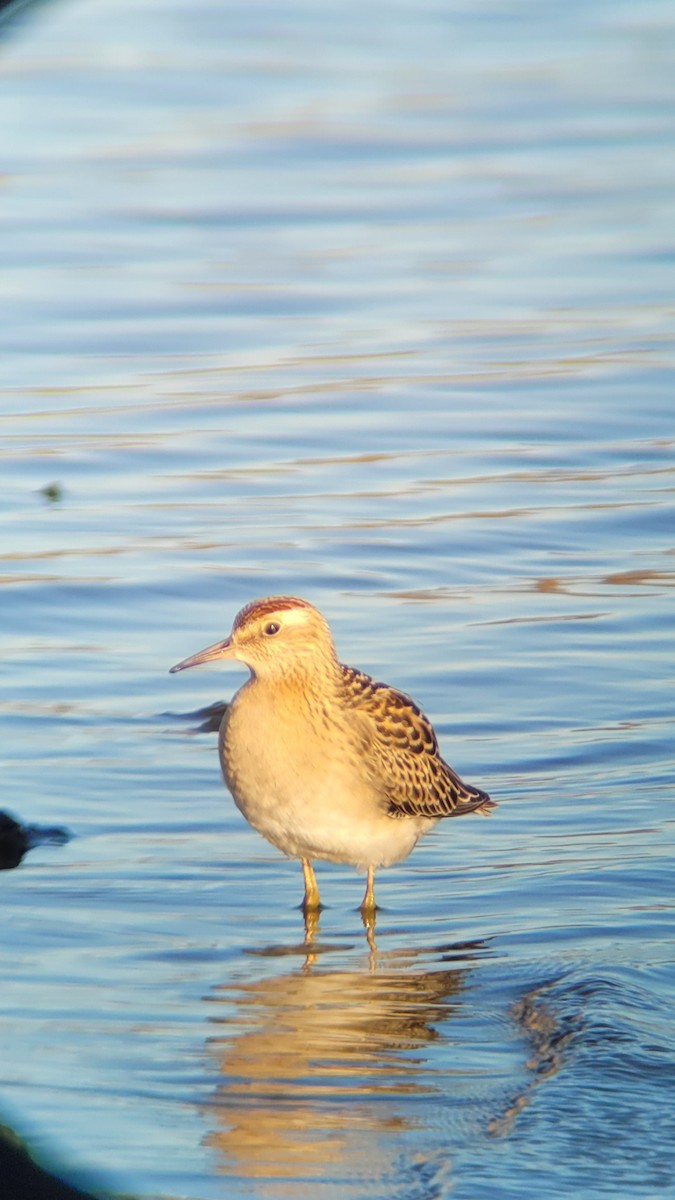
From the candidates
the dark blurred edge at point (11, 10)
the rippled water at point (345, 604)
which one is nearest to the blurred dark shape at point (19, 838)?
the rippled water at point (345, 604)

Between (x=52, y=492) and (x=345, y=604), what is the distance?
2378mm

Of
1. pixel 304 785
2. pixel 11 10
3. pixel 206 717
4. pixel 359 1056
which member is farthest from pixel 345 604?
pixel 11 10

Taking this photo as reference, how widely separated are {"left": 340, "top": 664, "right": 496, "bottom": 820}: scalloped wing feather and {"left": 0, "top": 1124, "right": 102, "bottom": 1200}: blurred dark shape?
4.81 meters

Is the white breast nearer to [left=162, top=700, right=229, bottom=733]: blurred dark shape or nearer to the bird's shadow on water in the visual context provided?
the bird's shadow on water

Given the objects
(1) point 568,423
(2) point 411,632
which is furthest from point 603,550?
(1) point 568,423

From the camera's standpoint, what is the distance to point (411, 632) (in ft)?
28.1

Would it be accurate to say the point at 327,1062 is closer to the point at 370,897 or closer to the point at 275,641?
the point at 370,897

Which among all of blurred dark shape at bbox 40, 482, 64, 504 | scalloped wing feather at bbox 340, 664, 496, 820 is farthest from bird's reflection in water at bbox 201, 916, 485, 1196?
blurred dark shape at bbox 40, 482, 64, 504

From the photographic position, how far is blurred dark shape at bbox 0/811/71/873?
620 centimetres

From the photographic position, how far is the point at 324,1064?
16.0 feet

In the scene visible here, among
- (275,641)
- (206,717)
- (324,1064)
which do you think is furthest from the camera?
(206,717)

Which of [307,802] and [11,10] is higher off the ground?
[11,10]

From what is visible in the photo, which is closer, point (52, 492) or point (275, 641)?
point (275, 641)

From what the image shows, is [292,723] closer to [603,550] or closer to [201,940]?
[201,940]
